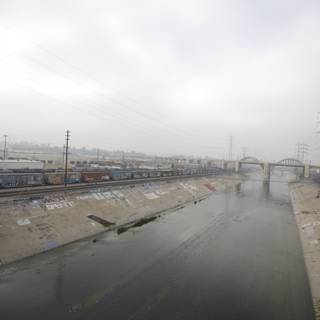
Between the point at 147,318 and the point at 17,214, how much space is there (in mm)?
20072

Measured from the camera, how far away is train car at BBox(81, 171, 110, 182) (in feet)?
178

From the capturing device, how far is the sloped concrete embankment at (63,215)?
2357cm

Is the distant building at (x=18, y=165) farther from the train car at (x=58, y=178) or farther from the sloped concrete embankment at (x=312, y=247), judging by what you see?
the sloped concrete embankment at (x=312, y=247)

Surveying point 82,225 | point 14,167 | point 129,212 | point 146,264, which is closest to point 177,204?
point 129,212

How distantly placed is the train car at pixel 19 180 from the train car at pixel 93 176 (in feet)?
32.4

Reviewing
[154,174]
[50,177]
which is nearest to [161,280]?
[50,177]

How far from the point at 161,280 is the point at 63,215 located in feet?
57.1

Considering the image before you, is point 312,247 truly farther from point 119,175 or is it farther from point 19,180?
point 119,175

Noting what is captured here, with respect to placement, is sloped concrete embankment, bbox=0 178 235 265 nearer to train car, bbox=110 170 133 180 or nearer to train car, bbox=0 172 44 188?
train car, bbox=0 172 44 188

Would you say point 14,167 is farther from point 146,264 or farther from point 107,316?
point 107,316

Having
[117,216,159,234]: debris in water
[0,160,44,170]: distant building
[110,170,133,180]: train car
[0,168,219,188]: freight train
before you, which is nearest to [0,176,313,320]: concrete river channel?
[117,216,159,234]: debris in water

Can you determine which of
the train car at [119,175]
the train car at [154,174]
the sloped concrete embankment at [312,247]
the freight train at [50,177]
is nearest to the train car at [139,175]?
the freight train at [50,177]

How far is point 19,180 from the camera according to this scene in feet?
136

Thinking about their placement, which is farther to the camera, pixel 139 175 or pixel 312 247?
pixel 139 175
